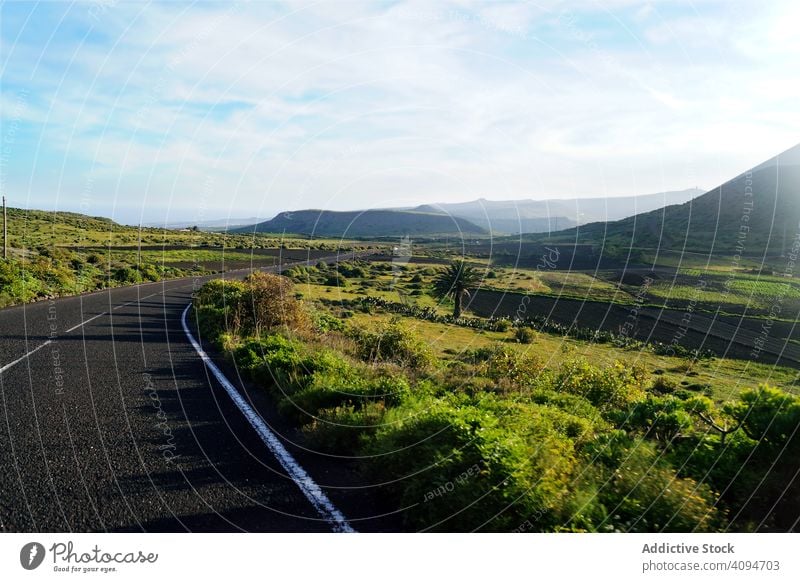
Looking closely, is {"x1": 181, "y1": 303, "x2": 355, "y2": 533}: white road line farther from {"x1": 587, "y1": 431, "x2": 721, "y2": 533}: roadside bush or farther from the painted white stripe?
the painted white stripe

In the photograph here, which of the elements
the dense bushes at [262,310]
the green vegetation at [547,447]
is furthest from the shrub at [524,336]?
the green vegetation at [547,447]

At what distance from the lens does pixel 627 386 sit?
1148 cm

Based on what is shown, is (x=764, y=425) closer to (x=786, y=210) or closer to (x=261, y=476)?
(x=261, y=476)

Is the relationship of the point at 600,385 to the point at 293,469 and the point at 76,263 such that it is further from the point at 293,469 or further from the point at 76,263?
the point at 76,263

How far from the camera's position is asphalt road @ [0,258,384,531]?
15.7 feet

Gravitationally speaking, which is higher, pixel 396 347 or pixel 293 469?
pixel 293 469

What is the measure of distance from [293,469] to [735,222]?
12205 centimetres

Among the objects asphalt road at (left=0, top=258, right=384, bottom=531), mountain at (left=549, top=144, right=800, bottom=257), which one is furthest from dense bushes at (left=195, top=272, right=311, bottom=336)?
mountain at (left=549, top=144, right=800, bottom=257)

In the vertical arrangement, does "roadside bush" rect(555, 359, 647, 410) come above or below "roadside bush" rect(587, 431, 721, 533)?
below

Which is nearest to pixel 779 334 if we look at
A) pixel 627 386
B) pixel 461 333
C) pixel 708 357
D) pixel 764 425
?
pixel 708 357

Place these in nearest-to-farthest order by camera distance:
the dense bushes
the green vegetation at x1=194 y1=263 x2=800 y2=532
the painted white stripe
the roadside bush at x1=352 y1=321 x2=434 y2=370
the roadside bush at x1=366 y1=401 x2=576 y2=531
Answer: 1. the green vegetation at x1=194 y1=263 x2=800 y2=532
2. the roadside bush at x1=366 y1=401 x2=576 y2=531
3. the painted white stripe
4. the roadside bush at x1=352 y1=321 x2=434 y2=370
5. the dense bushes

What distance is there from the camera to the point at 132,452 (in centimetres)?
628

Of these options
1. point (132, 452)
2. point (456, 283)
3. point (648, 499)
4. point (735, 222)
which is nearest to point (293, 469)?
point (132, 452)

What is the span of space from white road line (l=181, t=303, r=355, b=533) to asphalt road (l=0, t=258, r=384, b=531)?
89mm
